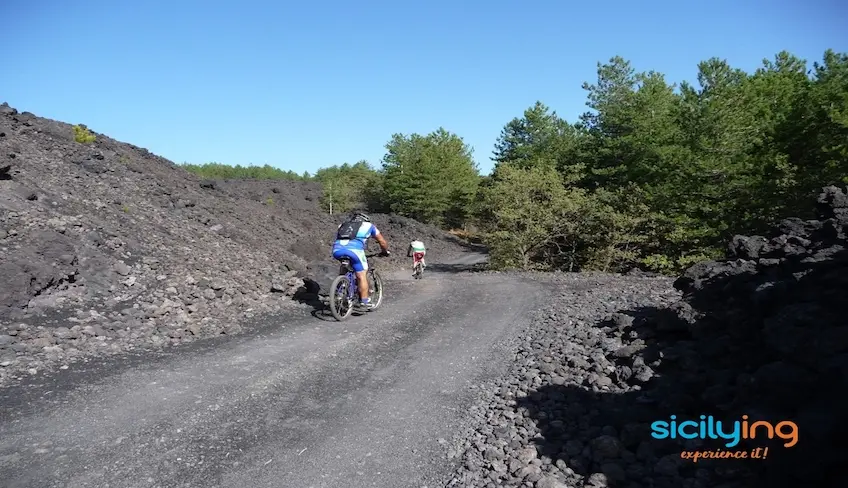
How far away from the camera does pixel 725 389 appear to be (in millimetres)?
4230

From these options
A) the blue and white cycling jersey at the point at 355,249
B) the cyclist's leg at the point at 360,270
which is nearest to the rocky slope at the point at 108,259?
the cyclist's leg at the point at 360,270

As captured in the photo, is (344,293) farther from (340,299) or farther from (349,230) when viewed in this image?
(349,230)

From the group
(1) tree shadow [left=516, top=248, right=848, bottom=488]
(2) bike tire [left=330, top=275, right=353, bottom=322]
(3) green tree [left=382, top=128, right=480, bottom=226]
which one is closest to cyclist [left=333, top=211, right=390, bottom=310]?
(2) bike tire [left=330, top=275, right=353, bottom=322]

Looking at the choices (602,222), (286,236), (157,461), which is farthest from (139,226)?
(602,222)

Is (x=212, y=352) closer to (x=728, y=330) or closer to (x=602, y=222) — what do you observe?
(x=728, y=330)

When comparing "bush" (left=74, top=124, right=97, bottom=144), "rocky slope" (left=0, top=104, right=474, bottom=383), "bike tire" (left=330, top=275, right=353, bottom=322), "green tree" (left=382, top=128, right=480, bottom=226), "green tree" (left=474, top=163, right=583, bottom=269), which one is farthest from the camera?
"green tree" (left=382, top=128, right=480, bottom=226)

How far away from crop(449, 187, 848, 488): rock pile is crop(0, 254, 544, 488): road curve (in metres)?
0.63

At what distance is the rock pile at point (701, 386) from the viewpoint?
10.4 ft

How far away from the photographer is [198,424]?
14.7ft

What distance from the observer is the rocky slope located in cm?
678

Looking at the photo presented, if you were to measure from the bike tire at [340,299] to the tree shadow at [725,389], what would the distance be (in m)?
4.27

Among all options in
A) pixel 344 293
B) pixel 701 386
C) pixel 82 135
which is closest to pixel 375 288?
pixel 344 293

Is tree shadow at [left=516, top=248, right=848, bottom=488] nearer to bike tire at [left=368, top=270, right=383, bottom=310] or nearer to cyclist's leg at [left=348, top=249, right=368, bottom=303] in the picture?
cyclist's leg at [left=348, top=249, right=368, bottom=303]

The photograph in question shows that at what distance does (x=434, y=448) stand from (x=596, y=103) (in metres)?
37.5
